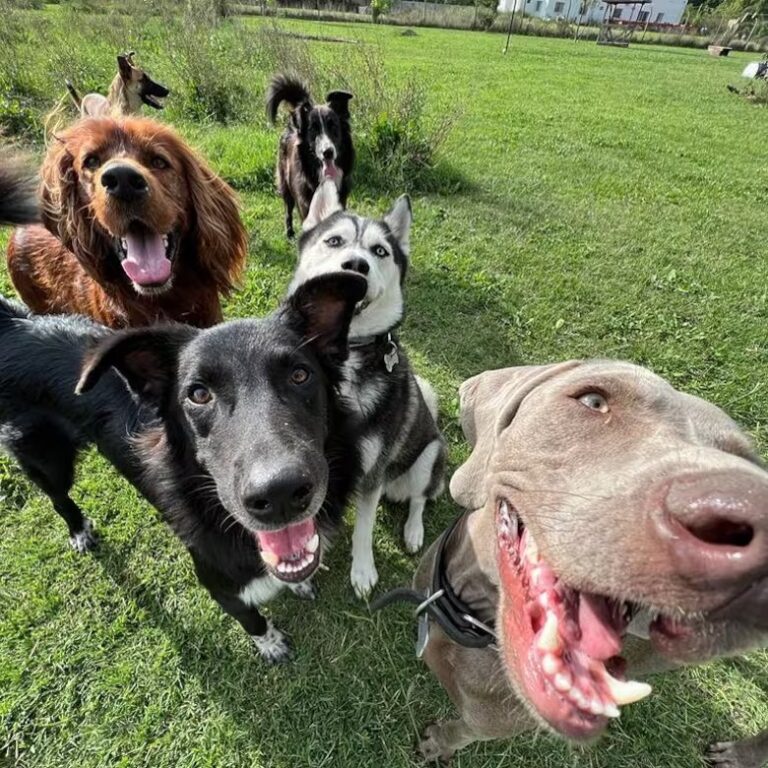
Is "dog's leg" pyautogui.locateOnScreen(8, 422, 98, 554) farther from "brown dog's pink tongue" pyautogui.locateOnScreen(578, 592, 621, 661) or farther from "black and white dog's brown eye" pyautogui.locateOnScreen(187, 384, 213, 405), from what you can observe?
"brown dog's pink tongue" pyautogui.locateOnScreen(578, 592, 621, 661)

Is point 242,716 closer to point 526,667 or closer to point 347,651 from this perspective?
point 347,651

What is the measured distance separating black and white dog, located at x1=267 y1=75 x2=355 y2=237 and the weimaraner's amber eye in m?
4.76

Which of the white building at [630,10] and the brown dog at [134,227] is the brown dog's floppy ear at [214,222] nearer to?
the brown dog at [134,227]

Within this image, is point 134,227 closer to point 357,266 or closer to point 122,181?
point 122,181

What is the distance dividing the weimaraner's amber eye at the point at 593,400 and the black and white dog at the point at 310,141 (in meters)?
4.76

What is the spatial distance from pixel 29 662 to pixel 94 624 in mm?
329

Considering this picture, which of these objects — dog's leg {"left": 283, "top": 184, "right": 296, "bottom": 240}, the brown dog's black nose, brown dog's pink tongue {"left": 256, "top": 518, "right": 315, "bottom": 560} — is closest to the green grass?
dog's leg {"left": 283, "top": 184, "right": 296, "bottom": 240}

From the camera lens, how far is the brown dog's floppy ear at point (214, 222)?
3.08m

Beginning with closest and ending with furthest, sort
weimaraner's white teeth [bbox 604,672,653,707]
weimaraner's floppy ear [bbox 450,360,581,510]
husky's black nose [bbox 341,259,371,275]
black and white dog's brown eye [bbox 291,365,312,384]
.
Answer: weimaraner's white teeth [bbox 604,672,653,707]
weimaraner's floppy ear [bbox 450,360,581,510]
black and white dog's brown eye [bbox 291,365,312,384]
husky's black nose [bbox 341,259,371,275]

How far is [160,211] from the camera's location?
107 inches

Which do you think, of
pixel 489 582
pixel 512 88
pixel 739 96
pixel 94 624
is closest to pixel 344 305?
pixel 489 582

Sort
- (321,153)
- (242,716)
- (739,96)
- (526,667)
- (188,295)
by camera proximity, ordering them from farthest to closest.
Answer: (739,96)
(321,153)
(188,295)
(242,716)
(526,667)

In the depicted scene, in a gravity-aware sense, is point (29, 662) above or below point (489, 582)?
below

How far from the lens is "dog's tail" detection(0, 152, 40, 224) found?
2322 mm
